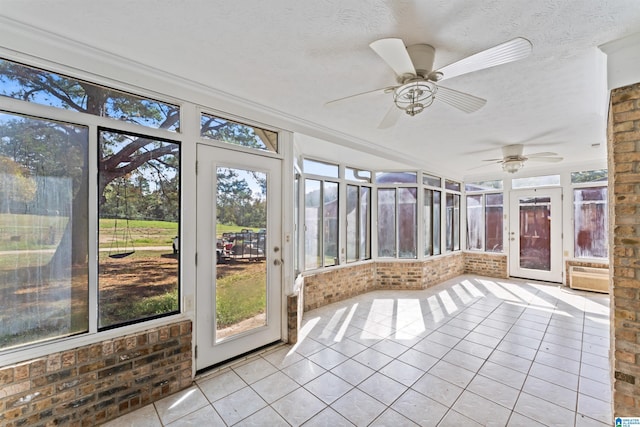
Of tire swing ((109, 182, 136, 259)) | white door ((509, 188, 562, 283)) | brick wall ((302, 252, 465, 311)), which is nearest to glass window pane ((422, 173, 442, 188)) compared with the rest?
brick wall ((302, 252, 465, 311))

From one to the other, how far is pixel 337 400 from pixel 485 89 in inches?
112

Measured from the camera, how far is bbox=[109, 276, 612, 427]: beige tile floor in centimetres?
194

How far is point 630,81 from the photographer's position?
1665mm

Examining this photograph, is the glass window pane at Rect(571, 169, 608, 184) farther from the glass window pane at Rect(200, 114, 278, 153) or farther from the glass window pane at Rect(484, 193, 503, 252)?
the glass window pane at Rect(200, 114, 278, 153)

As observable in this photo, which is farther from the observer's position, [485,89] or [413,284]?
[413,284]

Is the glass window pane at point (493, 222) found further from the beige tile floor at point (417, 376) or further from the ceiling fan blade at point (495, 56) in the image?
the ceiling fan blade at point (495, 56)

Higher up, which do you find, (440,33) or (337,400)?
(440,33)

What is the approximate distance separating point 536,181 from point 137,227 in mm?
7254

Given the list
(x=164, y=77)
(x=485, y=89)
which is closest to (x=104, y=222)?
(x=164, y=77)

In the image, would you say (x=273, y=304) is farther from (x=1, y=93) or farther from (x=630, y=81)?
(x=630, y=81)

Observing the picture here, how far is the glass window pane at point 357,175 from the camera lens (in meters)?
4.91

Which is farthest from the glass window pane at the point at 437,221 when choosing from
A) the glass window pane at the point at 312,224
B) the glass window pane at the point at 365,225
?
the glass window pane at the point at 312,224

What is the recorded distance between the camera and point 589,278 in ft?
16.5

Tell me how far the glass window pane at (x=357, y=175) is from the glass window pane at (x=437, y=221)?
5.66 feet
